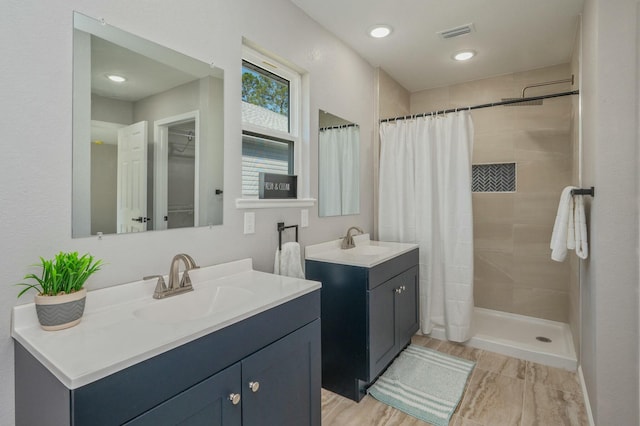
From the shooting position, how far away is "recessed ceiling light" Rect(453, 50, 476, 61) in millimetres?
2889

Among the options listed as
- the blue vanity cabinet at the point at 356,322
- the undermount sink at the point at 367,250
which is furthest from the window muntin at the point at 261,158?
the undermount sink at the point at 367,250

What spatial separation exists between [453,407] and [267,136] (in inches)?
77.6

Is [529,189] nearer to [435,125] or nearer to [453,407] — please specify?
[435,125]

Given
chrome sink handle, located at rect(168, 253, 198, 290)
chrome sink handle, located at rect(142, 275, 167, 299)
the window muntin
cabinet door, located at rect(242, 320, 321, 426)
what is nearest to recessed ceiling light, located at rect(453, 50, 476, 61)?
the window muntin

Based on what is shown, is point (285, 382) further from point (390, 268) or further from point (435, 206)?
point (435, 206)

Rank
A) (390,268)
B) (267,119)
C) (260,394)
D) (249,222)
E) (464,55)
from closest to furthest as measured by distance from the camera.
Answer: (260,394)
(249,222)
(267,119)
(390,268)
(464,55)

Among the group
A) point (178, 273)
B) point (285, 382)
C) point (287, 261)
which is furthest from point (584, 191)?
point (178, 273)

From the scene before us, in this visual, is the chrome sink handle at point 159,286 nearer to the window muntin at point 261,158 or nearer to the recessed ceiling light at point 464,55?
the window muntin at point 261,158

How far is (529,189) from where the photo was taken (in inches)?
126

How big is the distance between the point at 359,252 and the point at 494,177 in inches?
74.1

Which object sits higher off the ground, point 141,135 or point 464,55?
point 464,55

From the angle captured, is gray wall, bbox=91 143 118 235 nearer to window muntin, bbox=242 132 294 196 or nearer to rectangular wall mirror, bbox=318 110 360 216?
window muntin, bbox=242 132 294 196

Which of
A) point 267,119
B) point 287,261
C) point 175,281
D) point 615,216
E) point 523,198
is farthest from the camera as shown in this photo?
point 523,198

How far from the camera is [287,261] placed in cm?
195
